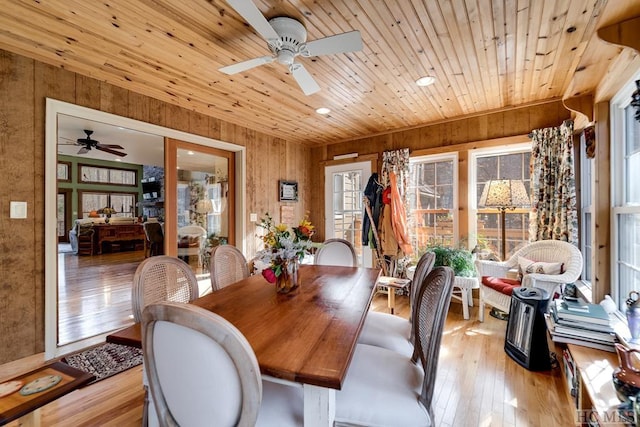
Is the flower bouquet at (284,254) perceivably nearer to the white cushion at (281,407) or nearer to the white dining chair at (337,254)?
the white cushion at (281,407)

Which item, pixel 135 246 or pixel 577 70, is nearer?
pixel 577 70

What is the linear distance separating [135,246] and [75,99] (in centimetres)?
729

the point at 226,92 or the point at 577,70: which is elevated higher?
the point at 226,92

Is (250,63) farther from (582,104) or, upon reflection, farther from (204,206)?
(582,104)

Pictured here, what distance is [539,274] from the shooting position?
2.66 m

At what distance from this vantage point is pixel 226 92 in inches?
116

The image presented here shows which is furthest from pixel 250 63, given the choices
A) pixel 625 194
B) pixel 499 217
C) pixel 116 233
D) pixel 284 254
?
pixel 116 233

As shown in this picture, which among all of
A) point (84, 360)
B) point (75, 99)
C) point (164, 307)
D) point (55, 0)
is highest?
point (55, 0)

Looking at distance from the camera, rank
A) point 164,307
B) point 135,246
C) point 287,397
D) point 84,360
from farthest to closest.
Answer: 1. point 135,246
2. point 84,360
3. point 287,397
4. point 164,307

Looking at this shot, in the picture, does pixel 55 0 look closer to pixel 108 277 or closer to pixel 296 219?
pixel 296 219

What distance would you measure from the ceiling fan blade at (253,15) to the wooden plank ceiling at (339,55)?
0.64ft

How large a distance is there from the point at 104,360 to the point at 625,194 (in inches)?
172

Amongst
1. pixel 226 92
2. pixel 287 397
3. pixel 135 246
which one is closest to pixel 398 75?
pixel 226 92

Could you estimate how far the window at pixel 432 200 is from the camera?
13.1 feet
